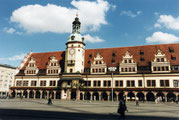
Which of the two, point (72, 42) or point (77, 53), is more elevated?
point (72, 42)

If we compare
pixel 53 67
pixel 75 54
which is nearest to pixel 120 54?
pixel 75 54

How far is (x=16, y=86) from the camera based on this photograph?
6912 cm

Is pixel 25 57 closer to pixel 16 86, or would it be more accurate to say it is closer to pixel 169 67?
pixel 16 86

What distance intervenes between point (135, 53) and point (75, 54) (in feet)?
65.2

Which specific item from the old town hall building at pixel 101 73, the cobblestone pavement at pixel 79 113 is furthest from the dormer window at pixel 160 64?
the cobblestone pavement at pixel 79 113

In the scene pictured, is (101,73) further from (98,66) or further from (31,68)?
(31,68)

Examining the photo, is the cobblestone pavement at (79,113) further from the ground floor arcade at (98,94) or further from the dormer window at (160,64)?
the dormer window at (160,64)

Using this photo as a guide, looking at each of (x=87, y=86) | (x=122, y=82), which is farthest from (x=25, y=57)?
(x=122, y=82)

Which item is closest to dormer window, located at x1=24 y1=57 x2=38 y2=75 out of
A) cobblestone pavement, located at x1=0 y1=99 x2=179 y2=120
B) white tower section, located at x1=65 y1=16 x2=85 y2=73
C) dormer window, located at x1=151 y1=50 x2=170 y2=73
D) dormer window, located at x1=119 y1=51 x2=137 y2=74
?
white tower section, located at x1=65 y1=16 x2=85 y2=73

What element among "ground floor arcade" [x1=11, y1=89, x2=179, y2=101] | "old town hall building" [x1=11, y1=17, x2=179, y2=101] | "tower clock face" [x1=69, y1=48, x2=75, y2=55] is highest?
"tower clock face" [x1=69, y1=48, x2=75, y2=55]

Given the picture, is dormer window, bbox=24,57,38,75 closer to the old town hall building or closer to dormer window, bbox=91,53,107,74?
the old town hall building

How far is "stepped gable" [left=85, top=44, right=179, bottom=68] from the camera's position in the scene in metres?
55.8

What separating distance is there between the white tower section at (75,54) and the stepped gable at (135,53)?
3086 millimetres

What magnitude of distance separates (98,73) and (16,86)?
32618 mm
